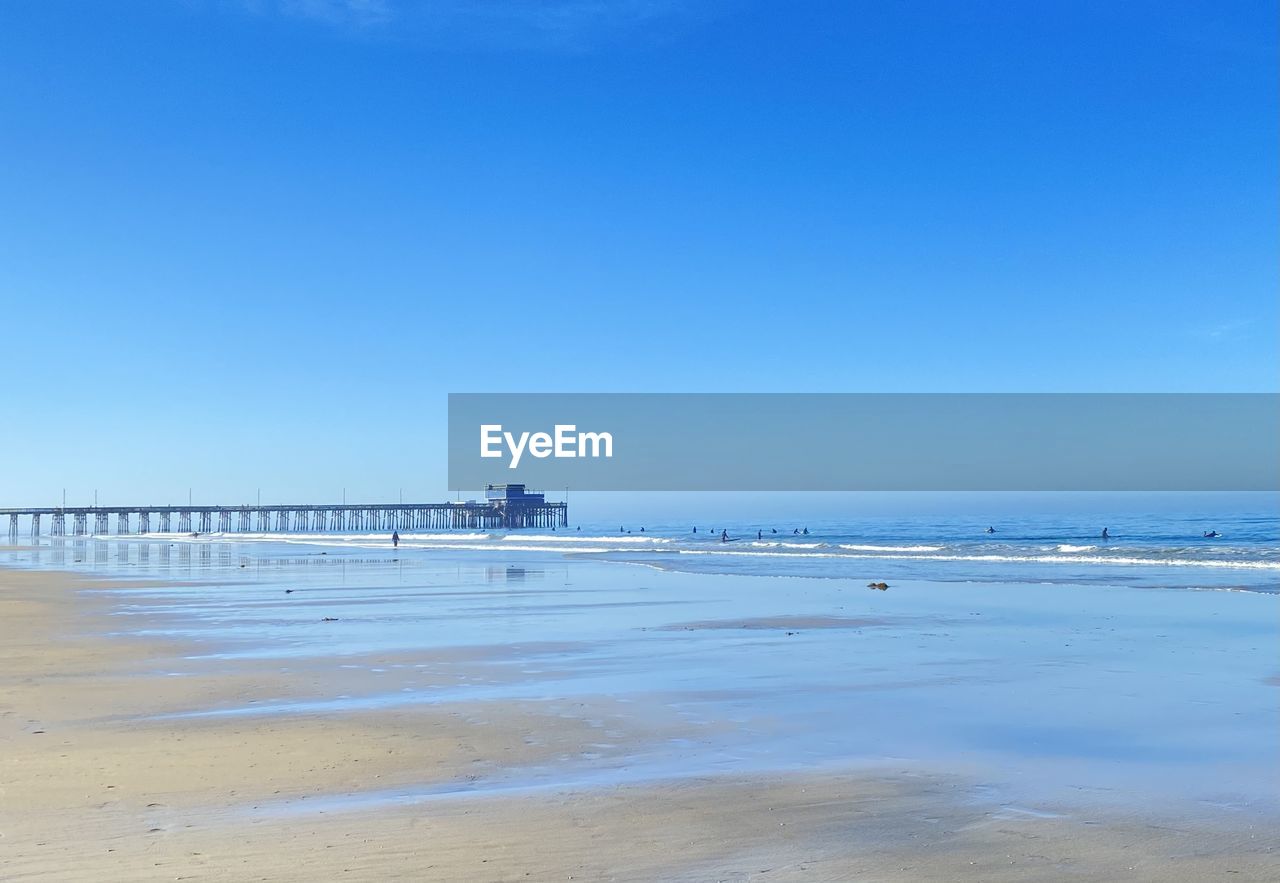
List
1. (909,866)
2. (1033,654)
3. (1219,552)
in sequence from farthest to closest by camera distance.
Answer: (1219,552)
(1033,654)
(909,866)

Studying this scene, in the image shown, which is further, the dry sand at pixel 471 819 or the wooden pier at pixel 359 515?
the wooden pier at pixel 359 515

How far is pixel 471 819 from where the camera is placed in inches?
267

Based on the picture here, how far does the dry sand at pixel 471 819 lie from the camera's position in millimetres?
5836

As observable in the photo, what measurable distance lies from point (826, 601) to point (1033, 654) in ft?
31.8

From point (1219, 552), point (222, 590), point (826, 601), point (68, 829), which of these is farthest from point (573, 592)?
point (1219, 552)

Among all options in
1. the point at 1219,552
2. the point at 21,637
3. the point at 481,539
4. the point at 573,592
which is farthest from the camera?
the point at 481,539

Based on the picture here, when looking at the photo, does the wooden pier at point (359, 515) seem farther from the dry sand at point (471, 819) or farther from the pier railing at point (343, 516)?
the dry sand at point (471, 819)

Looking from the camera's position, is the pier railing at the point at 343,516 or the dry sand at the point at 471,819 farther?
the pier railing at the point at 343,516

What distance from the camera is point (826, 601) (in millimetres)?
24500

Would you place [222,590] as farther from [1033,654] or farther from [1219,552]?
[1219,552]

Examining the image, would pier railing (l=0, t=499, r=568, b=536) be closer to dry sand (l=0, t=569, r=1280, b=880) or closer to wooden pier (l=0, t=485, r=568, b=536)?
wooden pier (l=0, t=485, r=568, b=536)

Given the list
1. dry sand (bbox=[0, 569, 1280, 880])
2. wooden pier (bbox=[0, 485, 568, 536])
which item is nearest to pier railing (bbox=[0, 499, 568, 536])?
wooden pier (bbox=[0, 485, 568, 536])

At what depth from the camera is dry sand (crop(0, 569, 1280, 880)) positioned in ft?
19.1

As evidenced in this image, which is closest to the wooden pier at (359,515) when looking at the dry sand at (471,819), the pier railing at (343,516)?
the pier railing at (343,516)
